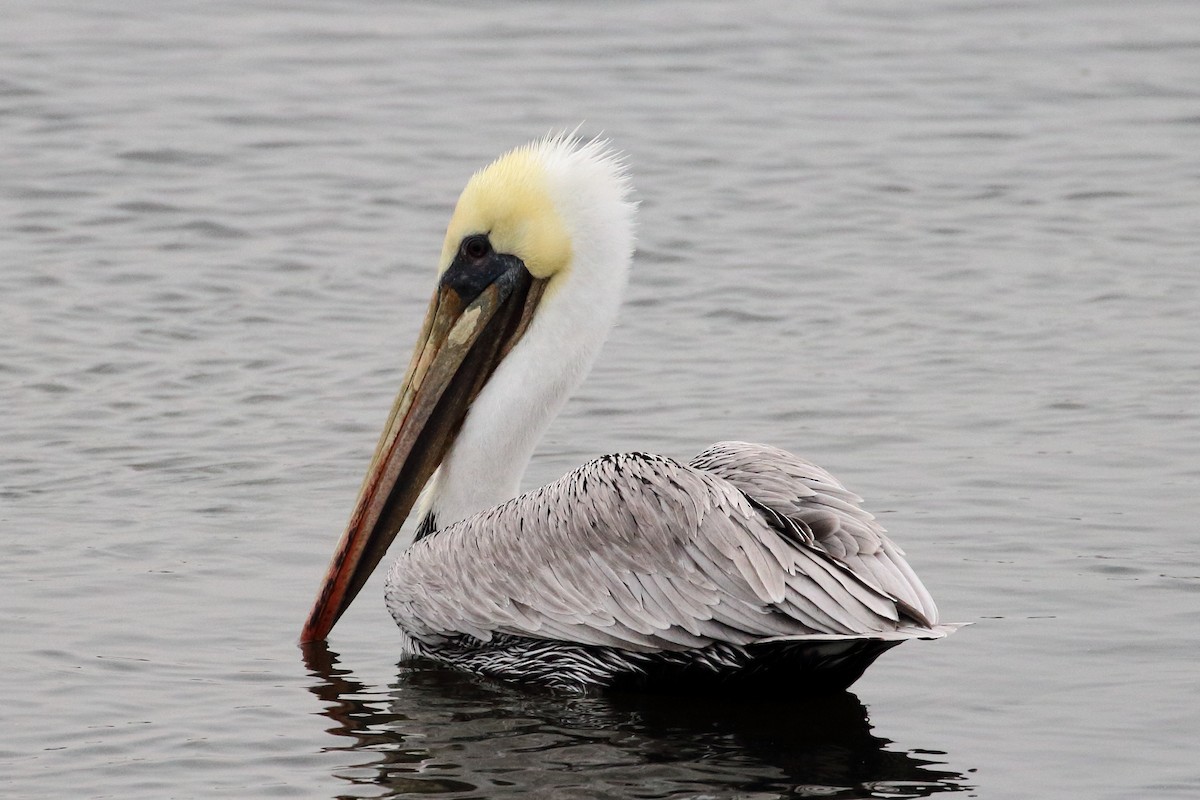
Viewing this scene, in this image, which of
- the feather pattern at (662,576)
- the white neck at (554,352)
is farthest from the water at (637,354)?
the white neck at (554,352)

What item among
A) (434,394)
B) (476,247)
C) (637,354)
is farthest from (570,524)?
(637,354)

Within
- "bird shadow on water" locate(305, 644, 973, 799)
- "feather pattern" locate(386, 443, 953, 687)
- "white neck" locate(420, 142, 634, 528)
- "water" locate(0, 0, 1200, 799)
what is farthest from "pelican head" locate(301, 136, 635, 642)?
"bird shadow on water" locate(305, 644, 973, 799)

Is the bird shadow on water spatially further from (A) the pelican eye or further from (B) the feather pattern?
(A) the pelican eye

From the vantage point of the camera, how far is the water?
5184 millimetres

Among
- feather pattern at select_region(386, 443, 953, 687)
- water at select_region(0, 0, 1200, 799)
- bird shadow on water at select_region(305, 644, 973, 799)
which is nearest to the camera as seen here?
bird shadow on water at select_region(305, 644, 973, 799)

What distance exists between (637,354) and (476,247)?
2.45 meters

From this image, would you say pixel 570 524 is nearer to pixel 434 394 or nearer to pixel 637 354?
pixel 434 394

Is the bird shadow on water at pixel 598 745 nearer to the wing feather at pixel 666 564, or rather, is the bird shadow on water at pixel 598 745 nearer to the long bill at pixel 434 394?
the wing feather at pixel 666 564

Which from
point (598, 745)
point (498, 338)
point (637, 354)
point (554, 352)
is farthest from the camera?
point (637, 354)

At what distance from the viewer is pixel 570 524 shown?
5391 mm

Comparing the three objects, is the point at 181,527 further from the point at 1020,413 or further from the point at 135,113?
the point at 135,113

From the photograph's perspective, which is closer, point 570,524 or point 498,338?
point 570,524

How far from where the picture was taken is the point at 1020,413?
25.0 ft

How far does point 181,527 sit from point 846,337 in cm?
305
